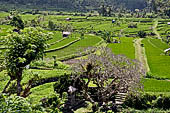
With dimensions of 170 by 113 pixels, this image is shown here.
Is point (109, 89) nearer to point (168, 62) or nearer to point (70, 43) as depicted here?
point (168, 62)

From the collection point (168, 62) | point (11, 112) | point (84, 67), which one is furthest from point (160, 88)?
point (11, 112)

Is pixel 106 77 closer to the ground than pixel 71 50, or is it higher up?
higher up

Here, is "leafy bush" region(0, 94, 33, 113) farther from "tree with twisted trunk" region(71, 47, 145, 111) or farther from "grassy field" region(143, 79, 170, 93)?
"grassy field" region(143, 79, 170, 93)

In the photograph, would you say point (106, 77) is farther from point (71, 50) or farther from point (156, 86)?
point (71, 50)

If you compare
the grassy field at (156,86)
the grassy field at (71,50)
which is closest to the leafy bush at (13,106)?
the grassy field at (156,86)

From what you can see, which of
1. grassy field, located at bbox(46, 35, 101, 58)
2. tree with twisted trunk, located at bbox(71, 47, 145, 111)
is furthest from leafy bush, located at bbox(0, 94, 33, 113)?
grassy field, located at bbox(46, 35, 101, 58)

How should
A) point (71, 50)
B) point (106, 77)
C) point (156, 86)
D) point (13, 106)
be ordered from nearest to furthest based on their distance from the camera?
point (13, 106) → point (106, 77) → point (156, 86) → point (71, 50)

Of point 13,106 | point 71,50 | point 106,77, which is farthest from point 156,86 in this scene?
point 71,50

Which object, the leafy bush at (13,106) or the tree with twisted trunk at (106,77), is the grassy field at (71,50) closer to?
the tree with twisted trunk at (106,77)

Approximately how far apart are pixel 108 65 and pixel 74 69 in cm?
307

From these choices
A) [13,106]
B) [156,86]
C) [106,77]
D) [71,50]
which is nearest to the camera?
[13,106]

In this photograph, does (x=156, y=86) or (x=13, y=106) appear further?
(x=156, y=86)

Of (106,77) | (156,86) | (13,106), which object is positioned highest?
(13,106)

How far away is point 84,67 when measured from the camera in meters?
18.5
